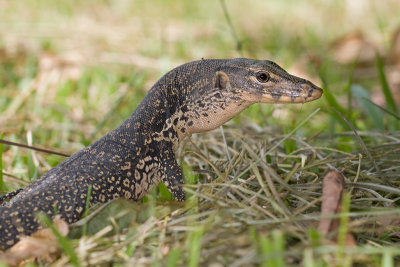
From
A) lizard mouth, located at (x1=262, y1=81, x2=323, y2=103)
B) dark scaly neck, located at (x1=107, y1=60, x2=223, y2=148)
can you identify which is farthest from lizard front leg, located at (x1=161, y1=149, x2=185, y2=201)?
lizard mouth, located at (x1=262, y1=81, x2=323, y2=103)

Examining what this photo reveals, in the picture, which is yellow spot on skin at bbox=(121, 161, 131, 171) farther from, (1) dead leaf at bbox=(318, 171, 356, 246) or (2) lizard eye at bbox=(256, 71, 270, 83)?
(1) dead leaf at bbox=(318, 171, 356, 246)

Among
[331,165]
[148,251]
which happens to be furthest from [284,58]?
[148,251]

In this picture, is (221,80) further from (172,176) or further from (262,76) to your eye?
(172,176)

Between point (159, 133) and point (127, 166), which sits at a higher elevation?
A: point (159, 133)

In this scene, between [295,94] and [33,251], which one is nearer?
[33,251]

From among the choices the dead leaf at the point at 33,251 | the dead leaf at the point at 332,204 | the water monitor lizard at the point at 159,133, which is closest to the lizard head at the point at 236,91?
the water monitor lizard at the point at 159,133

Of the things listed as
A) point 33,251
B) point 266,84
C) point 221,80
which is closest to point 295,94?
point 266,84

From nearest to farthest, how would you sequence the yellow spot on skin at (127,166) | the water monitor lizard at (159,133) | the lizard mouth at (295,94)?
the water monitor lizard at (159,133) → the lizard mouth at (295,94) → the yellow spot on skin at (127,166)

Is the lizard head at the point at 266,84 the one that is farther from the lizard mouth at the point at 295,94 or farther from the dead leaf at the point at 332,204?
the dead leaf at the point at 332,204
